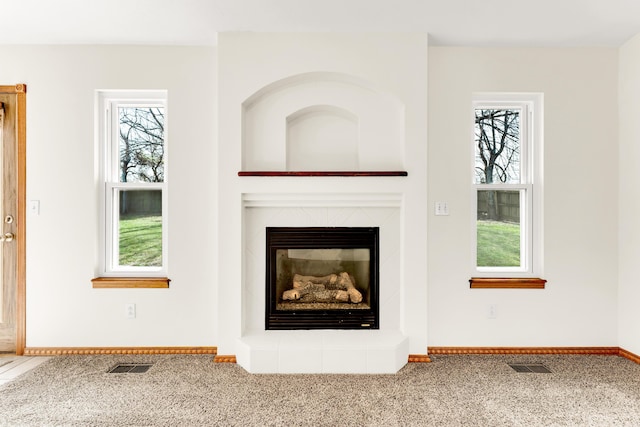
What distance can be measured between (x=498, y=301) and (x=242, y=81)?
2.61 m

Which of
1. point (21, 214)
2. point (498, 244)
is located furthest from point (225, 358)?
point (498, 244)

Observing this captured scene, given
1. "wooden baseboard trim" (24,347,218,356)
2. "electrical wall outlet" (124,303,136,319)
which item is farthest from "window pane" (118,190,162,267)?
"wooden baseboard trim" (24,347,218,356)

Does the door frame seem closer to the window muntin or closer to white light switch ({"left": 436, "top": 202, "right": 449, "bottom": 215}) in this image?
white light switch ({"left": 436, "top": 202, "right": 449, "bottom": 215})

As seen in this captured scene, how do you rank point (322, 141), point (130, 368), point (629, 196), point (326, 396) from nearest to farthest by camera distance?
point (326, 396) → point (130, 368) → point (629, 196) → point (322, 141)

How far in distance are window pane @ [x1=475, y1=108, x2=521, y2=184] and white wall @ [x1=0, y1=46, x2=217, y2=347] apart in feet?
7.12

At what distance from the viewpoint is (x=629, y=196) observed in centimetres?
296

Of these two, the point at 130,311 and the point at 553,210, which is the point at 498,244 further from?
the point at 130,311

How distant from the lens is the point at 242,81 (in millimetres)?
2852

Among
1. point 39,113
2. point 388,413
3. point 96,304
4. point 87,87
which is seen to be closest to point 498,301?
point 388,413

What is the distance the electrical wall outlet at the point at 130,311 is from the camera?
302 cm

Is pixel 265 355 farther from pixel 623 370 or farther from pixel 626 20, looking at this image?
pixel 626 20

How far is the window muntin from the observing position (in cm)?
316

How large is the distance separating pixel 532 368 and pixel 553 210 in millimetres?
1219

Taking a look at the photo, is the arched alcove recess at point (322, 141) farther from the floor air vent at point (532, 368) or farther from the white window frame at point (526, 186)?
the floor air vent at point (532, 368)
